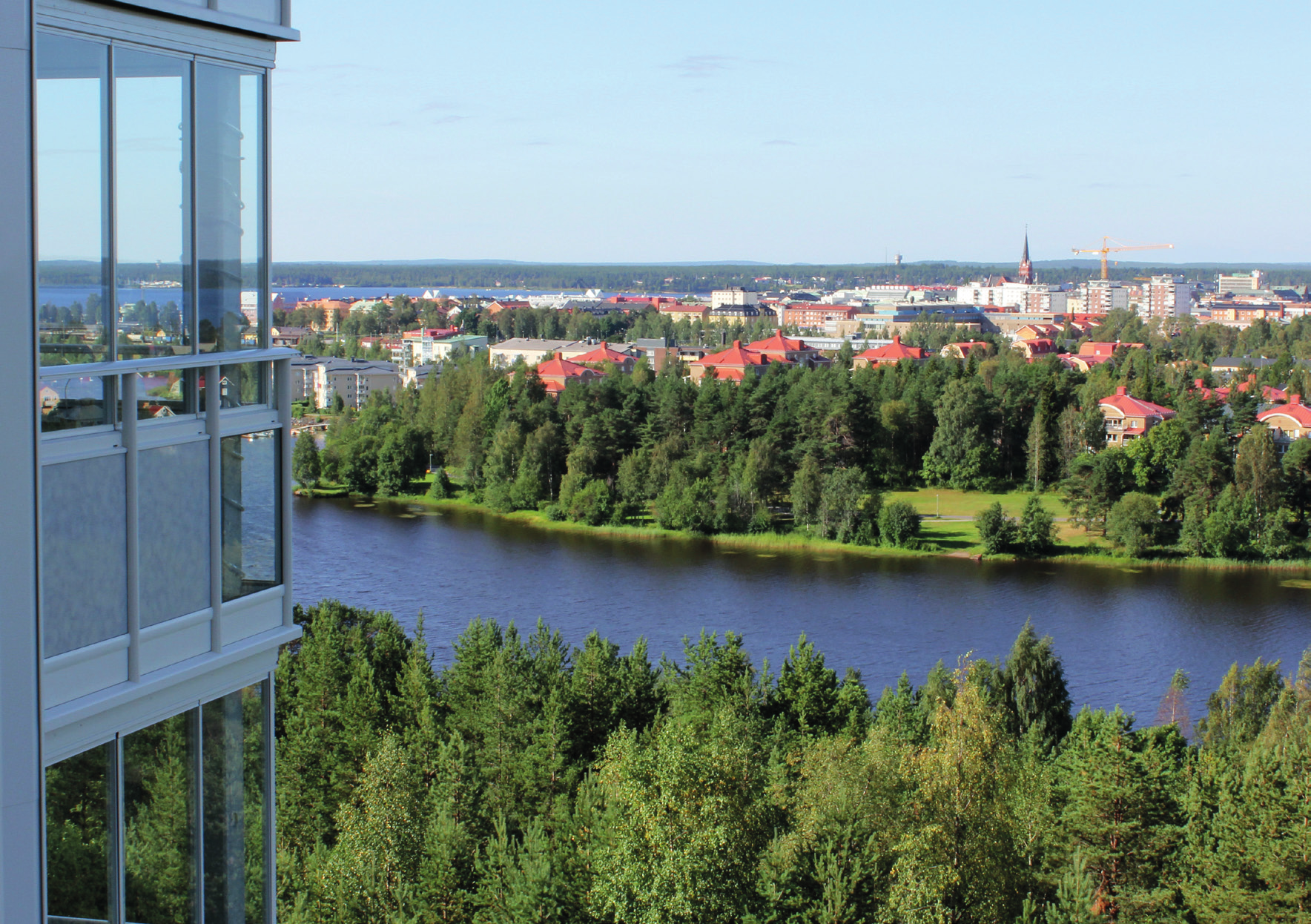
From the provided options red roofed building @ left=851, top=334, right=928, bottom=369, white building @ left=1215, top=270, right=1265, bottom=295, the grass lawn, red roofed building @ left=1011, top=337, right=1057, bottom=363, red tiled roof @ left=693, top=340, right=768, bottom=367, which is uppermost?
white building @ left=1215, top=270, right=1265, bottom=295

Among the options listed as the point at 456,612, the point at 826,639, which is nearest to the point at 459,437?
the point at 456,612

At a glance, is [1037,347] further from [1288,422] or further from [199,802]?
[199,802]

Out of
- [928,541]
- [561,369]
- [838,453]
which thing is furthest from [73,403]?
[561,369]

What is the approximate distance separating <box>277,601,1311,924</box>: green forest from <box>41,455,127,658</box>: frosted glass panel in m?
3.63

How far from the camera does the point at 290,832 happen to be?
6.93 m

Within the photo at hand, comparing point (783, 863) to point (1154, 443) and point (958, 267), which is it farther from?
point (958, 267)

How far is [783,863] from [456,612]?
8827mm

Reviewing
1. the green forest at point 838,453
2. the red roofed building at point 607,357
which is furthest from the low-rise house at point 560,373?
the green forest at point 838,453

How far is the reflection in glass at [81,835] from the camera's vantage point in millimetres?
1699

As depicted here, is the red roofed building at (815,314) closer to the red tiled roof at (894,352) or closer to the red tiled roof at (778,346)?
the red tiled roof at (894,352)

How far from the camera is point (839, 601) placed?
15.0m

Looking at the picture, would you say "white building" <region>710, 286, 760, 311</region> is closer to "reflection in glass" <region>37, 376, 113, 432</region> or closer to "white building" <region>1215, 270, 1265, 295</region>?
"white building" <region>1215, 270, 1265, 295</region>

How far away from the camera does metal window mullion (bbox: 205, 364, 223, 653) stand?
6.38 feet

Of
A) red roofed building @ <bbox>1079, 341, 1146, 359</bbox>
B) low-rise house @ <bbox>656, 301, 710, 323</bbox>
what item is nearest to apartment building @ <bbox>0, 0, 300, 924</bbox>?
red roofed building @ <bbox>1079, 341, 1146, 359</bbox>
